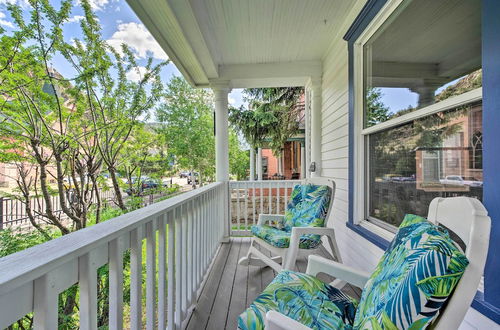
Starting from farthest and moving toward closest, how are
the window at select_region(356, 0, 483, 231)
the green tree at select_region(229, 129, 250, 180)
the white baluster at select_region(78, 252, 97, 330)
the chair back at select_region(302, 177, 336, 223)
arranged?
the green tree at select_region(229, 129, 250, 180) → the chair back at select_region(302, 177, 336, 223) → the window at select_region(356, 0, 483, 231) → the white baluster at select_region(78, 252, 97, 330)

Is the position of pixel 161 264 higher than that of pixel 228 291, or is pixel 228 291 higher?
pixel 161 264

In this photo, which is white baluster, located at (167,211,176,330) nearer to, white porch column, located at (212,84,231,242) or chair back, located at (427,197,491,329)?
chair back, located at (427,197,491,329)

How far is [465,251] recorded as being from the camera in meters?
0.66

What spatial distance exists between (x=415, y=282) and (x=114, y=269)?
102 cm

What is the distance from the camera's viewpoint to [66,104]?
12.6ft

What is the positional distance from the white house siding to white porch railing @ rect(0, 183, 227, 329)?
1557mm

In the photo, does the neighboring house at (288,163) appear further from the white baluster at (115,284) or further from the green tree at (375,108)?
the white baluster at (115,284)

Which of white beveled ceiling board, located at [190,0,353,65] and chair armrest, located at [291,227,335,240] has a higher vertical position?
white beveled ceiling board, located at [190,0,353,65]

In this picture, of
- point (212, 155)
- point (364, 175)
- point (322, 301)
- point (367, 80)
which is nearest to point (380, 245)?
point (364, 175)

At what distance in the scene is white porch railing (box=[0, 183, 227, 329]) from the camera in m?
0.54

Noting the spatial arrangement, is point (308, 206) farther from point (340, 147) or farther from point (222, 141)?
point (222, 141)

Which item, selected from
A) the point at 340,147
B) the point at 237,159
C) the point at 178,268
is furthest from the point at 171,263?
the point at 237,159

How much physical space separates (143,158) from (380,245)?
17.2ft

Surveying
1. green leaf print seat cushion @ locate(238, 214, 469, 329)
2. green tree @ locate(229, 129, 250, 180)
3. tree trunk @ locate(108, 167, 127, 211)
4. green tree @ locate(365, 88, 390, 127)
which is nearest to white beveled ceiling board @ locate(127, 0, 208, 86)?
green tree @ locate(365, 88, 390, 127)
